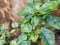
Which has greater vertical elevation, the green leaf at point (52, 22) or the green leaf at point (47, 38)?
the green leaf at point (52, 22)

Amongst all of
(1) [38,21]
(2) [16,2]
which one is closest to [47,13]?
(1) [38,21]

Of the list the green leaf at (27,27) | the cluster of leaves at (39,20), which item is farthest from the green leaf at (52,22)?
the green leaf at (27,27)

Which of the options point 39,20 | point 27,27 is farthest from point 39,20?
point 27,27

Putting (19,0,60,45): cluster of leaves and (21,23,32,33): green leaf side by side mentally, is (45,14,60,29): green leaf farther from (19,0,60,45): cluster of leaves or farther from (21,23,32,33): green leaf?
(21,23,32,33): green leaf

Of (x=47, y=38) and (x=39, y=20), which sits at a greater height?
(x=39, y=20)

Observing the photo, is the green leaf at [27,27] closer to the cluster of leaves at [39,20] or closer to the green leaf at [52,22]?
the cluster of leaves at [39,20]

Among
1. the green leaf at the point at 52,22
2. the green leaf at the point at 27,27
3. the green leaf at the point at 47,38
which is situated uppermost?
the green leaf at the point at 52,22

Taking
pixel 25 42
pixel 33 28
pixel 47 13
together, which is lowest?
pixel 25 42

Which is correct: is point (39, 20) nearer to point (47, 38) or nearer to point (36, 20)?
point (36, 20)

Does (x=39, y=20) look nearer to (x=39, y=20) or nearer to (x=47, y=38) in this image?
(x=39, y=20)

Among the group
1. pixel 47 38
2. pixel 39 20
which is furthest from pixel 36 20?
pixel 47 38

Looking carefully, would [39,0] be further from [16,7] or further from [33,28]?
[16,7]
